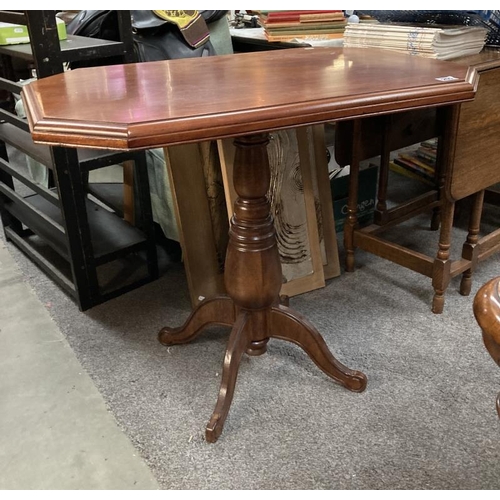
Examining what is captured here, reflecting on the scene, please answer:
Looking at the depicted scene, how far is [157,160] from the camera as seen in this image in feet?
6.67

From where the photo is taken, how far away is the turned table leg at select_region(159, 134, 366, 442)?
1336 mm

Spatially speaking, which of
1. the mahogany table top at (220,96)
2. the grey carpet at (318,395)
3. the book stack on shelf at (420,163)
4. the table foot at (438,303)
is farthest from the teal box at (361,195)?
the mahogany table top at (220,96)

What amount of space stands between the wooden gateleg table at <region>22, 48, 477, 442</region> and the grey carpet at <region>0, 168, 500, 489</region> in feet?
0.26

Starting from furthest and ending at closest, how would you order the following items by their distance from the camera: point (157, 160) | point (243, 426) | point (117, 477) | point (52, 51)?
point (157, 160) → point (52, 51) → point (243, 426) → point (117, 477)

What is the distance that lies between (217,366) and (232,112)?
2.94 feet

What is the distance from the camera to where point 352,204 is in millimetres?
2098

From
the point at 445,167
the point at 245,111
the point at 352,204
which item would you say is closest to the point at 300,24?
the point at 352,204

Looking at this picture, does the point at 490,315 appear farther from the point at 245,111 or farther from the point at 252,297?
the point at 252,297

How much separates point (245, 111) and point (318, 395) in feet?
2.84

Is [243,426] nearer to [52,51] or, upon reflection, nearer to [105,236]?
[105,236]

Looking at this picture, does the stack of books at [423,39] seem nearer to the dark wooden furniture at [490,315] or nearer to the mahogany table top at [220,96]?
the mahogany table top at [220,96]

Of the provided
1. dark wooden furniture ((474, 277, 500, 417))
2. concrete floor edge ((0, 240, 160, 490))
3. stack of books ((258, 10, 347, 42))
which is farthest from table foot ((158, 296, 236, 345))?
stack of books ((258, 10, 347, 42))

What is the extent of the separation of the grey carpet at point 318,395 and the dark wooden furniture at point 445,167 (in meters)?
0.14

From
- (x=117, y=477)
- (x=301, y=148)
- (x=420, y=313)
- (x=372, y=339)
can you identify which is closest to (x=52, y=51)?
(x=301, y=148)
